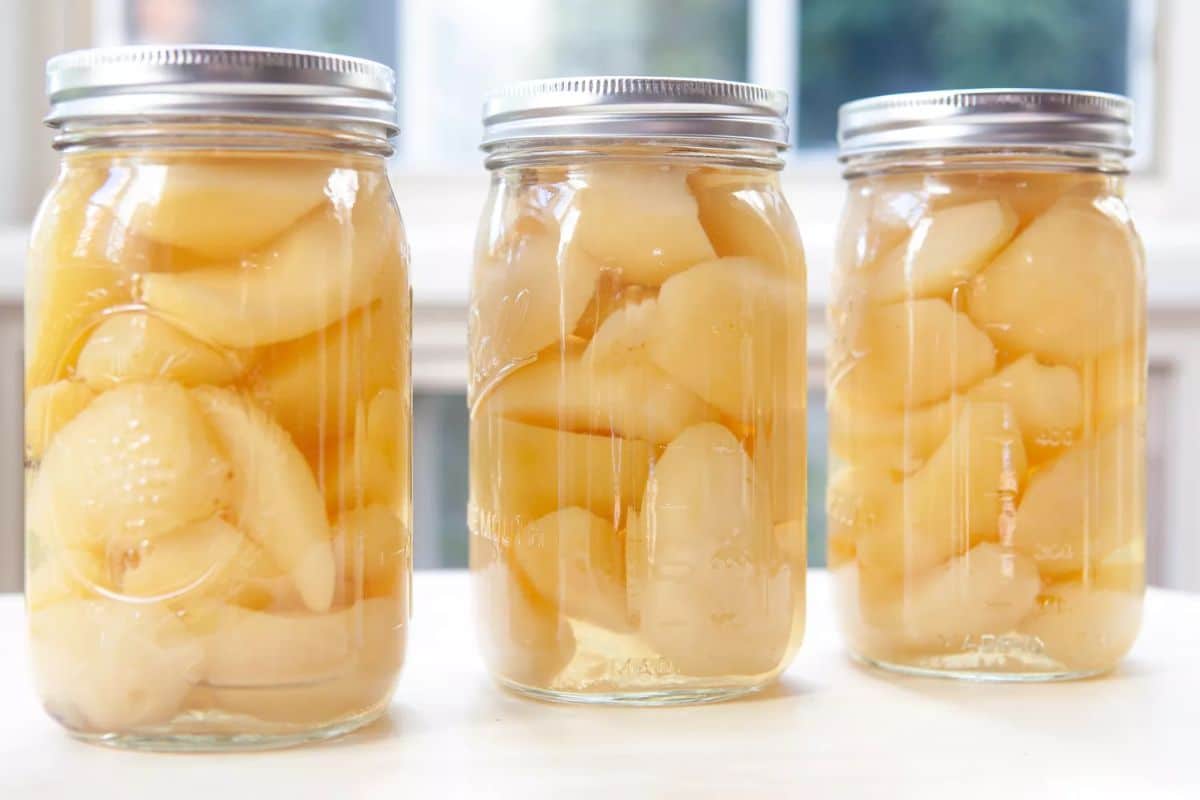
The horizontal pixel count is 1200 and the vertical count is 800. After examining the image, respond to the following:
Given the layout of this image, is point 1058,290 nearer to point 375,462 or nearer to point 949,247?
point 949,247

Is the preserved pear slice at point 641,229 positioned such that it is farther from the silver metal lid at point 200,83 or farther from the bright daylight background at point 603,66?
the bright daylight background at point 603,66

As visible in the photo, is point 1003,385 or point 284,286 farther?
point 1003,385

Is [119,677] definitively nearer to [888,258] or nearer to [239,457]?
[239,457]

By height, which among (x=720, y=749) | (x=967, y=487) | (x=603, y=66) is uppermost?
(x=603, y=66)

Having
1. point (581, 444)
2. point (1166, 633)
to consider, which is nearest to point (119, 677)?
point (581, 444)

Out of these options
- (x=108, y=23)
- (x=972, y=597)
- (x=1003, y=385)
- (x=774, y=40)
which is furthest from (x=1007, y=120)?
(x=108, y=23)

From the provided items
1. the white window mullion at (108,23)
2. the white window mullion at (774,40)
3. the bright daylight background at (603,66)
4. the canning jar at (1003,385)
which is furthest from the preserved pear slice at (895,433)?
the white window mullion at (108,23)

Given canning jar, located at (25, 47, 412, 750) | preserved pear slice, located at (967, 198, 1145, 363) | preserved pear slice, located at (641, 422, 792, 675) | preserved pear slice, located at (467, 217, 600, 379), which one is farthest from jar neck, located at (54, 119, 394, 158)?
preserved pear slice, located at (967, 198, 1145, 363)
